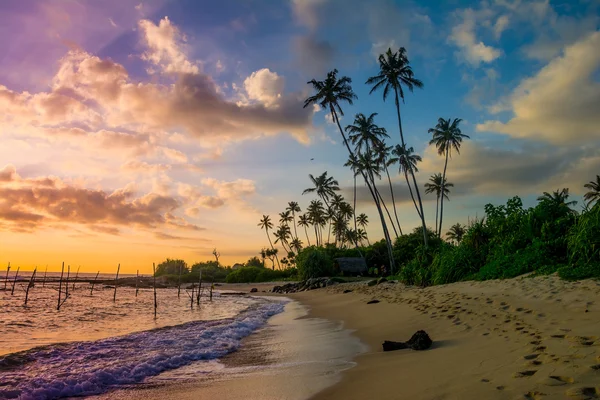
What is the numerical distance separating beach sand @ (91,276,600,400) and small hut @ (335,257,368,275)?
37652 millimetres

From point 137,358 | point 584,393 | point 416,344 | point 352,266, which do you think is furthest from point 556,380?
point 352,266

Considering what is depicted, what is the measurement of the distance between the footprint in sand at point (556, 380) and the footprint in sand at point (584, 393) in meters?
0.22

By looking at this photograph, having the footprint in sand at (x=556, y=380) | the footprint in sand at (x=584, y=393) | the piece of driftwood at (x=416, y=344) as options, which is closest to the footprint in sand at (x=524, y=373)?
the footprint in sand at (x=556, y=380)

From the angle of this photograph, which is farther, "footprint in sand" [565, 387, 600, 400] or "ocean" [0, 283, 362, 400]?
"ocean" [0, 283, 362, 400]

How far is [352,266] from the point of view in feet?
156

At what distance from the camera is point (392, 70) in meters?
39.6

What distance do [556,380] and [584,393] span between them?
385 millimetres

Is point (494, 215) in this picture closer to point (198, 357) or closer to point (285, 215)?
point (198, 357)

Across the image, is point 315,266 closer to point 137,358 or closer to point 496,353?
point 137,358

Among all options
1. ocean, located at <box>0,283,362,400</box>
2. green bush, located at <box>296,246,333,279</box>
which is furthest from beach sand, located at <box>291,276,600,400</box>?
green bush, located at <box>296,246,333,279</box>

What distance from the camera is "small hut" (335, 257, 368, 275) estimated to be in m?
47.3

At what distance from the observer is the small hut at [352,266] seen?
1864 inches

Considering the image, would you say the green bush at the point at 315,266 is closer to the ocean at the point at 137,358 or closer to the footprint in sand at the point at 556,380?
the ocean at the point at 137,358

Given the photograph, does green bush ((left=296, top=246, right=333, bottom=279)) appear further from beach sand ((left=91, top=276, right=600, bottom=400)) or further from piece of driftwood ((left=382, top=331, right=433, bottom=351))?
piece of driftwood ((left=382, top=331, right=433, bottom=351))
